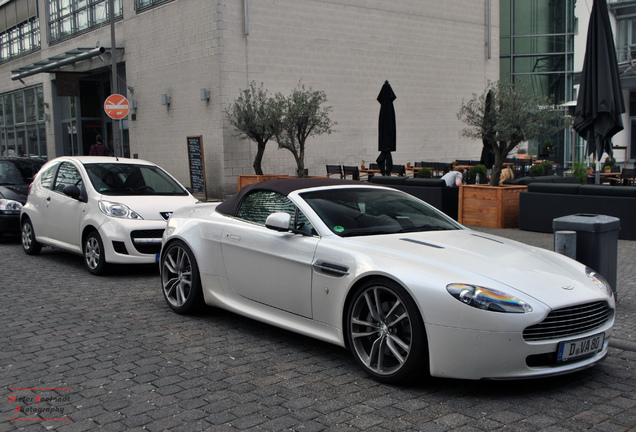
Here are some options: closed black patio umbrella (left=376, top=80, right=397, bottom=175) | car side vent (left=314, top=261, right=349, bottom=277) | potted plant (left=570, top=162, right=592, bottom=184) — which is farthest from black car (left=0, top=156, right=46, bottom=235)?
potted plant (left=570, top=162, right=592, bottom=184)

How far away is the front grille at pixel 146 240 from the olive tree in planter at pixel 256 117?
10635 millimetres

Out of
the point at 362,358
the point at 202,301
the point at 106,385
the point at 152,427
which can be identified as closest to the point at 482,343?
the point at 362,358

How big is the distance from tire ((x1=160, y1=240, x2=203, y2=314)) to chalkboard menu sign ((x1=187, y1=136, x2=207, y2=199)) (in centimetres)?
1402

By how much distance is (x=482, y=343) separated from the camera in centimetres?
420

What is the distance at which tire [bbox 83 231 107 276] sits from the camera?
8.89m

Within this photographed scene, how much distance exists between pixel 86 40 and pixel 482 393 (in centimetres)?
2740

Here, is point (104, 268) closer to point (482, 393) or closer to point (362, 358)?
point (362, 358)

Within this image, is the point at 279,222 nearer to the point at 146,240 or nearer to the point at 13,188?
the point at 146,240

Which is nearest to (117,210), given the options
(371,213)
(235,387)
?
(371,213)

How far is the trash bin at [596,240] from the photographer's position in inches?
251

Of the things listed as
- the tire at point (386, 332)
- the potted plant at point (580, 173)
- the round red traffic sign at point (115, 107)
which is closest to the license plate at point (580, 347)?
the tire at point (386, 332)

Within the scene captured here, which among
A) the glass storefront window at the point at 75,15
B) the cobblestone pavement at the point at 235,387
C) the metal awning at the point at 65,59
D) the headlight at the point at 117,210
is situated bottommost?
the cobblestone pavement at the point at 235,387

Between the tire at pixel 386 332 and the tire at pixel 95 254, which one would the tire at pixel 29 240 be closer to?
the tire at pixel 95 254

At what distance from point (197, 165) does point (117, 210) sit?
494 inches
